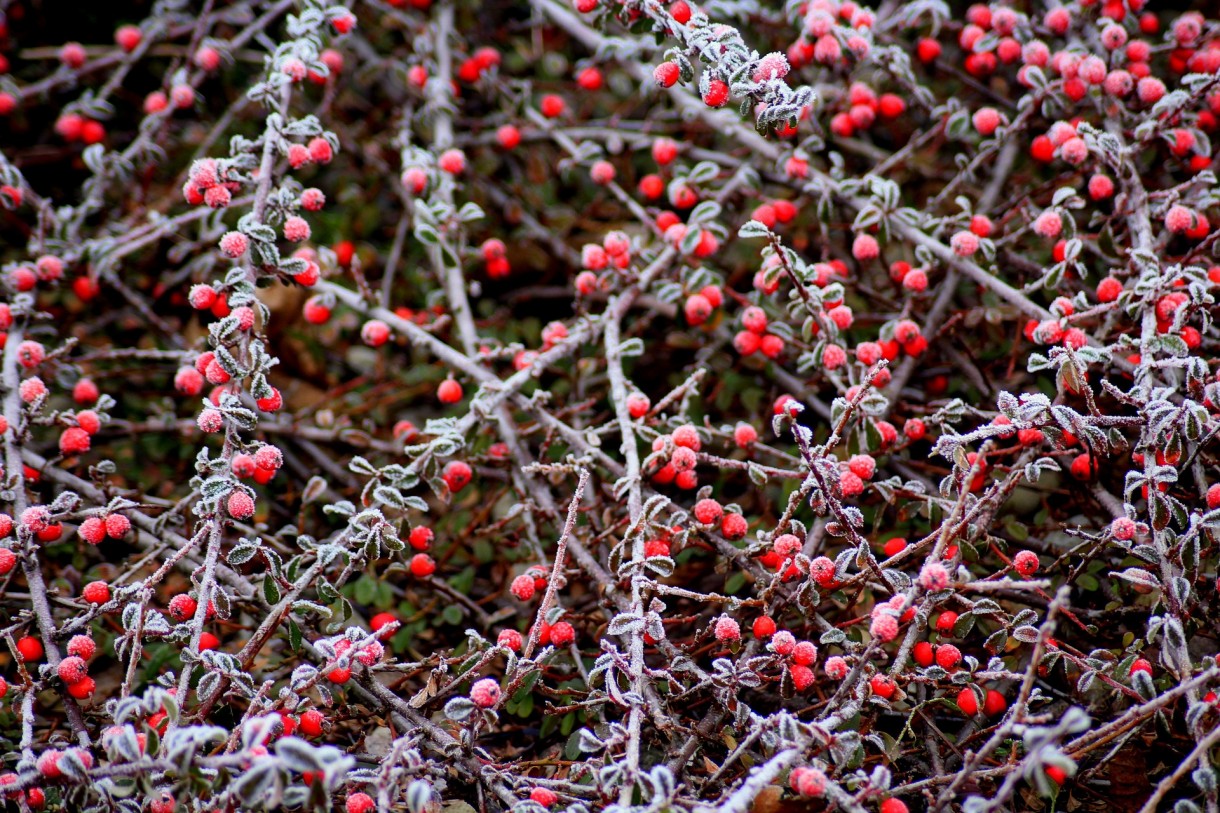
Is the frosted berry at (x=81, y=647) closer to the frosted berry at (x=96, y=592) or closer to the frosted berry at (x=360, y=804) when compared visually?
the frosted berry at (x=96, y=592)

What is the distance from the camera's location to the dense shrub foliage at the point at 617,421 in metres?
1.96

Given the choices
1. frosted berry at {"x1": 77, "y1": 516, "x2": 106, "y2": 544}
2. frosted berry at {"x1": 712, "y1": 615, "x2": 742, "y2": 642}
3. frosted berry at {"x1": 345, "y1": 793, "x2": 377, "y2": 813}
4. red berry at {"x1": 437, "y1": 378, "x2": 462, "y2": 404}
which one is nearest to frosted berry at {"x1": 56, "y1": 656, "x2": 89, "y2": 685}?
frosted berry at {"x1": 77, "y1": 516, "x2": 106, "y2": 544}

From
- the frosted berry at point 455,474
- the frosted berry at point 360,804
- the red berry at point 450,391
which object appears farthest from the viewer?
the red berry at point 450,391

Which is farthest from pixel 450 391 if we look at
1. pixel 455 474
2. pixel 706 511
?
pixel 706 511

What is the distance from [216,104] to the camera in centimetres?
390

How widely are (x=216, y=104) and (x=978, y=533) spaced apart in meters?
3.60

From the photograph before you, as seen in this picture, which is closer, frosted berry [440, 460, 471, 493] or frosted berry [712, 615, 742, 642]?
frosted berry [712, 615, 742, 642]

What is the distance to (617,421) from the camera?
7.94 feet

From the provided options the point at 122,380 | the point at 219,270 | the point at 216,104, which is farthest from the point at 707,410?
the point at 216,104

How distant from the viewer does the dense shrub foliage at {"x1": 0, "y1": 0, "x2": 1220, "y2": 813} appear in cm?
196

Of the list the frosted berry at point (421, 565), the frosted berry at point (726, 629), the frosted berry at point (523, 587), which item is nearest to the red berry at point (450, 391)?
the frosted berry at point (421, 565)

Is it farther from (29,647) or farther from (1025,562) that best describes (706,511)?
(29,647)

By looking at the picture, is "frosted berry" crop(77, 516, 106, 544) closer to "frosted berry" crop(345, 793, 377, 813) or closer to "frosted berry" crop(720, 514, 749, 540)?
"frosted berry" crop(345, 793, 377, 813)

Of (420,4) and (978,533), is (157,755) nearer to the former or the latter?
(978,533)
